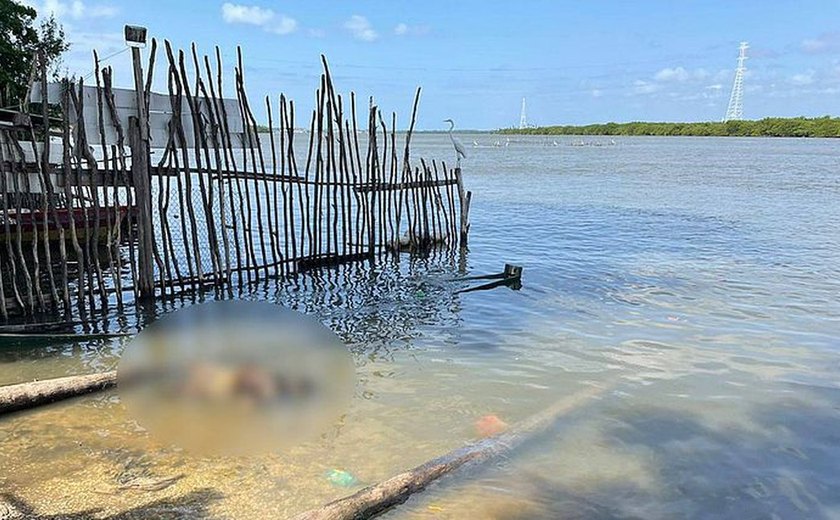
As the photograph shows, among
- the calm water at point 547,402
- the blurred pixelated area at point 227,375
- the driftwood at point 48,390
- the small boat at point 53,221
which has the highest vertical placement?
the small boat at point 53,221

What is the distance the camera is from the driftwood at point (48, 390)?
15.2 feet

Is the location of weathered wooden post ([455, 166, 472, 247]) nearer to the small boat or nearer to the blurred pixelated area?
the small boat

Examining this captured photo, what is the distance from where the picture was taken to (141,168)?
7.27 m

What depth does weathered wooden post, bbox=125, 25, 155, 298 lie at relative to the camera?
22.8 feet

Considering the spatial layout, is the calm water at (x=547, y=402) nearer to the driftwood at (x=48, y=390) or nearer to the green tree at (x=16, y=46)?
the driftwood at (x=48, y=390)

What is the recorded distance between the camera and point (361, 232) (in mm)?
10312

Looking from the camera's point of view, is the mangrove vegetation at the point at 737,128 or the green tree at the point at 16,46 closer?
the green tree at the point at 16,46

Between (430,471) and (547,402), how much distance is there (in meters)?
1.66

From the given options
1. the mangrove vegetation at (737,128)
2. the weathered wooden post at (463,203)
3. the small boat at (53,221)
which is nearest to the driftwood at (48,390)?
the small boat at (53,221)

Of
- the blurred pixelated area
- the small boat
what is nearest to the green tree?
the small boat

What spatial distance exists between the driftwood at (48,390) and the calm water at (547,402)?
103mm

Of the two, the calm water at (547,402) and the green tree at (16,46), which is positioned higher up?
the green tree at (16,46)

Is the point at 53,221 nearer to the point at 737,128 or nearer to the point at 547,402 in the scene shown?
the point at 547,402

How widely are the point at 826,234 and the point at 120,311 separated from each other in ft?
44.6
